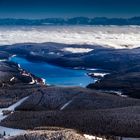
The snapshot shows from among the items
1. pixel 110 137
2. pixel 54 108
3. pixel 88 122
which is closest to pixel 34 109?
pixel 54 108

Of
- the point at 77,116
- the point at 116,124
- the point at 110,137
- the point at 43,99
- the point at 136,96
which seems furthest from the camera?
the point at 136,96

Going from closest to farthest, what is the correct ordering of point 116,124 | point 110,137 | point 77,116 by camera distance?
point 110,137, point 116,124, point 77,116

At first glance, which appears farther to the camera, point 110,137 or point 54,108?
point 54,108

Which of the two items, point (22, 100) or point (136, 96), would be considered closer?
point (22, 100)

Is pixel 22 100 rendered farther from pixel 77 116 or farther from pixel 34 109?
pixel 77 116

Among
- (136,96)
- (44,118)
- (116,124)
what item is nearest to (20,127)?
(44,118)

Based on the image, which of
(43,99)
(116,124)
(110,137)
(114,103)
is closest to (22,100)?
(43,99)

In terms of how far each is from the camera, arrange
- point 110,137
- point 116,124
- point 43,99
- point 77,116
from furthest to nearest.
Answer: point 43,99, point 77,116, point 116,124, point 110,137

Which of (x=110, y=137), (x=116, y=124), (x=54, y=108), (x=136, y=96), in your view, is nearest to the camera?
(x=110, y=137)

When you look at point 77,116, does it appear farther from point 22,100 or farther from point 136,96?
Result: point 136,96
